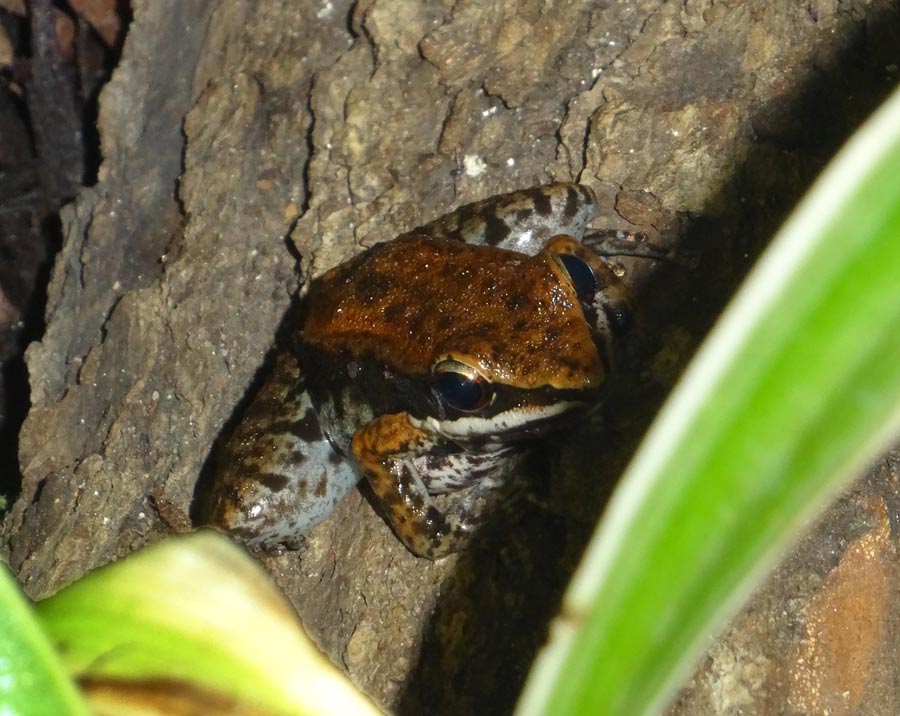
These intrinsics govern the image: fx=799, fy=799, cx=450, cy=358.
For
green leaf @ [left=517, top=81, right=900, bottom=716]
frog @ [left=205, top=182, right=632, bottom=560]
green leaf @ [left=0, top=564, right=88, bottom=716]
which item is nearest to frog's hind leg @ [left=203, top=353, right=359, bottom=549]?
frog @ [left=205, top=182, right=632, bottom=560]

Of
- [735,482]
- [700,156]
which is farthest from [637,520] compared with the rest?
[700,156]

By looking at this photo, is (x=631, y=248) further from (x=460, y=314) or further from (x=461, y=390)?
(x=461, y=390)

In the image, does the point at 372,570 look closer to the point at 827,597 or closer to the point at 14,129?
the point at 827,597

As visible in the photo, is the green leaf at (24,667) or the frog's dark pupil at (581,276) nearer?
the green leaf at (24,667)

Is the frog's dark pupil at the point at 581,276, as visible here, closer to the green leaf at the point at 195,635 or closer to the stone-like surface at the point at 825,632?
the stone-like surface at the point at 825,632

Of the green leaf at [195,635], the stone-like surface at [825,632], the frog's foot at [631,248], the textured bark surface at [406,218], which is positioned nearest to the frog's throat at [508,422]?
the textured bark surface at [406,218]

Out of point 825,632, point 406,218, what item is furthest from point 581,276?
point 825,632
